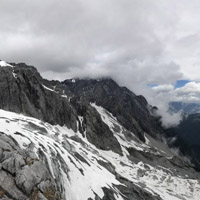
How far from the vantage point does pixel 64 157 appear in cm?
4684

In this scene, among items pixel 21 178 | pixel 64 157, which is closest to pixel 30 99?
pixel 64 157

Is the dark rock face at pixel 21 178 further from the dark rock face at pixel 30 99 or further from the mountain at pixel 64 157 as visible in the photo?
the dark rock face at pixel 30 99

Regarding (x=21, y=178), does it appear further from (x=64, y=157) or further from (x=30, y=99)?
(x=30, y=99)

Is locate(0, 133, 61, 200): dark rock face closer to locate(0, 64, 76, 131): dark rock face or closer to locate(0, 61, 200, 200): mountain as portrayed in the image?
locate(0, 61, 200, 200): mountain

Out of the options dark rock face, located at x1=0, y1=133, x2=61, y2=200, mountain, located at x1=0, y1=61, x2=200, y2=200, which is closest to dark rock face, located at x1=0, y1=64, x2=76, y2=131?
mountain, located at x1=0, y1=61, x2=200, y2=200

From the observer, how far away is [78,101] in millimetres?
173000

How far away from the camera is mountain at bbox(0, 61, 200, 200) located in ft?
86.1

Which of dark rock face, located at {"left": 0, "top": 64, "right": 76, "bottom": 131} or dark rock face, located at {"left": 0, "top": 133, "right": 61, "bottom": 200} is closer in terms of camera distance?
dark rock face, located at {"left": 0, "top": 133, "right": 61, "bottom": 200}

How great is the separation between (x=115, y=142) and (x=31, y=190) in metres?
133

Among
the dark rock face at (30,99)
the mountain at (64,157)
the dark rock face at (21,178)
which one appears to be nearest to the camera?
the dark rock face at (21,178)

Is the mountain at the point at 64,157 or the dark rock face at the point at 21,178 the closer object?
the dark rock face at the point at 21,178

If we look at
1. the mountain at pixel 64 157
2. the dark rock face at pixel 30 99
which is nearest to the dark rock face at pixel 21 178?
the mountain at pixel 64 157

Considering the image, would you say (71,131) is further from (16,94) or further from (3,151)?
(3,151)

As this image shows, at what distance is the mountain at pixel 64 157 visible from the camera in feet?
86.1
